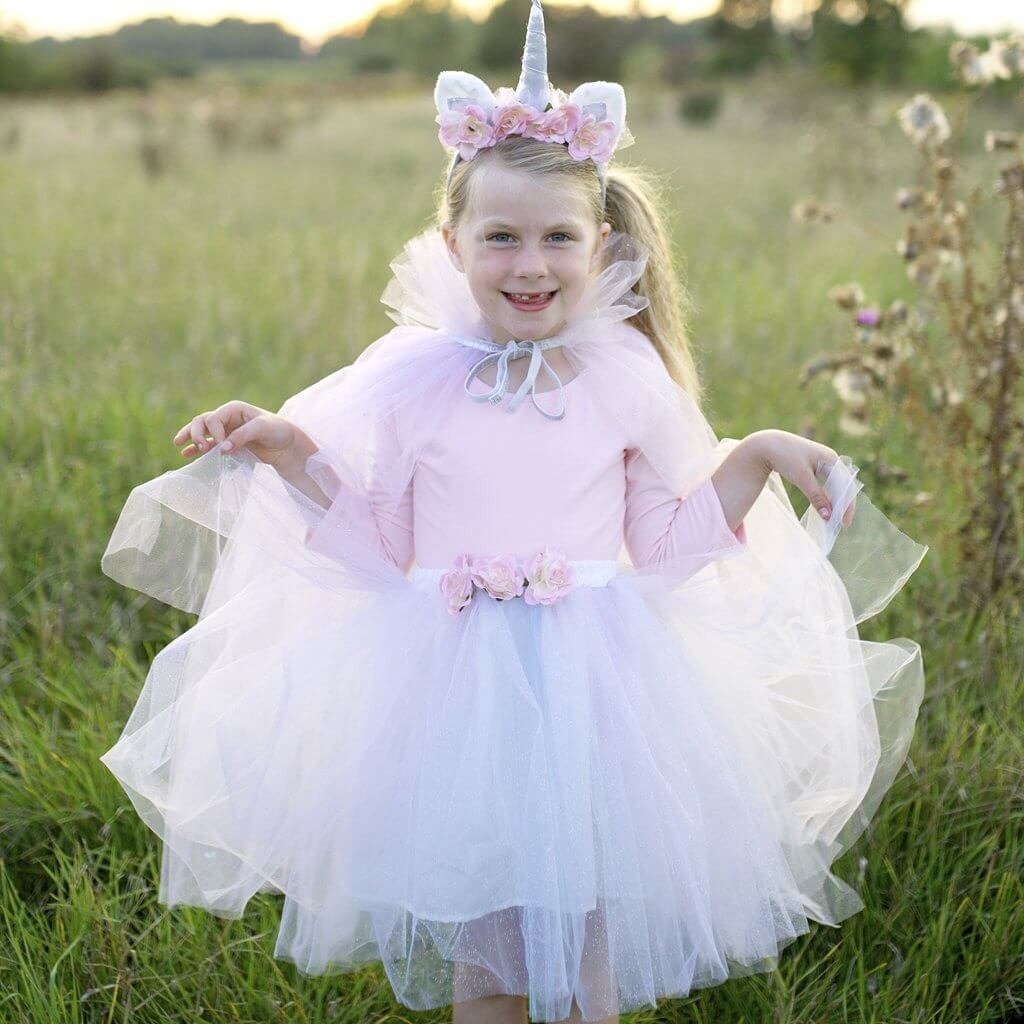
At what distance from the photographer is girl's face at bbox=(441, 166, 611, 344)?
204 cm

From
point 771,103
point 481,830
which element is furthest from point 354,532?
point 771,103

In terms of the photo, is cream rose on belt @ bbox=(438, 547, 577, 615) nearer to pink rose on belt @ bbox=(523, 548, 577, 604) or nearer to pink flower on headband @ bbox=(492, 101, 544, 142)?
pink rose on belt @ bbox=(523, 548, 577, 604)

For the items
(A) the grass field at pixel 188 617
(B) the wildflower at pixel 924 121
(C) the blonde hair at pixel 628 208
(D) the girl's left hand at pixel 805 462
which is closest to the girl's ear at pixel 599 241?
(C) the blonde hair at pixel 628 208

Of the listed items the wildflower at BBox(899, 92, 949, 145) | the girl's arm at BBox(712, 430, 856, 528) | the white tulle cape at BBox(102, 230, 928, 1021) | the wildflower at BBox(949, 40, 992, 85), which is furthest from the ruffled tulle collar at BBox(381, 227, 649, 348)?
the wildflower at BBox(949, 40, 992, 85)

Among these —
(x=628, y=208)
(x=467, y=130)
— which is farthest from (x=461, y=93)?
(x=628, y=208)

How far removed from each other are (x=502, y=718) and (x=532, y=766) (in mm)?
91

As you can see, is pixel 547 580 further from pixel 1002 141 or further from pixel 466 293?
pixel 1002 141

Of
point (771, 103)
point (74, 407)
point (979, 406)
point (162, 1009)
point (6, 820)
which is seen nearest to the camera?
point (162, 1009)

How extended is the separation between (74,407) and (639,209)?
2.42 metres

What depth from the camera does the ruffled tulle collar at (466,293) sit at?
2215 mm

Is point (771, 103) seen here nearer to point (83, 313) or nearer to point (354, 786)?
point (83, 313)

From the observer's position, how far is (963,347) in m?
3.34

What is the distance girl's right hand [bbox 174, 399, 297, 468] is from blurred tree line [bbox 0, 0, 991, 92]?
76.4ft

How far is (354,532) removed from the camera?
85.4 inches
